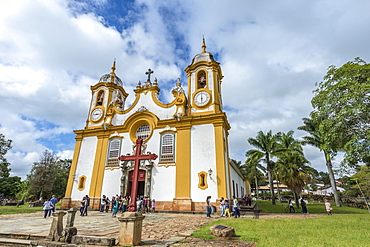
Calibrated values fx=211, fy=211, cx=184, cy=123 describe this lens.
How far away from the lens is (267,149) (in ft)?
79.8

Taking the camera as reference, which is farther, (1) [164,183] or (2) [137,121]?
(2) [137,121]

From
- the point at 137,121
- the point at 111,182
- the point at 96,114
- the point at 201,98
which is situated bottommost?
the point at 111,182

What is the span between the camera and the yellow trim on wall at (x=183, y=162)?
15461mm

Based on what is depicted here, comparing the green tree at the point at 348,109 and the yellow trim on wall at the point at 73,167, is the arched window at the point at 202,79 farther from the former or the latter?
the yellow trim on wall at the point at 73,167

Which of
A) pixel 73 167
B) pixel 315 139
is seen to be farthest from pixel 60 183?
pixel 315 139

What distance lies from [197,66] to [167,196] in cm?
1176

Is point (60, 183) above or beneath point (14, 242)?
above

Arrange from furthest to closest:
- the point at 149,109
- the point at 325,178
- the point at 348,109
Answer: the point at 325,178
the point at 149,109
the point at 348,109

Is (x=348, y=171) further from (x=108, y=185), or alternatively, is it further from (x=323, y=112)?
(x=108, y=185)

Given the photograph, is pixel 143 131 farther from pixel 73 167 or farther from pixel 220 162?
pixel 220 162

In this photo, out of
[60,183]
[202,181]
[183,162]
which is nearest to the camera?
[202,181]

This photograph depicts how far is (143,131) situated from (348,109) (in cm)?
1486

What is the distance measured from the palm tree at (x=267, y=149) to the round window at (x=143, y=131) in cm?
1263

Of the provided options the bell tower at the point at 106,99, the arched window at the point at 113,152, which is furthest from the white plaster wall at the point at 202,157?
the bell tower at the point at 106,99
